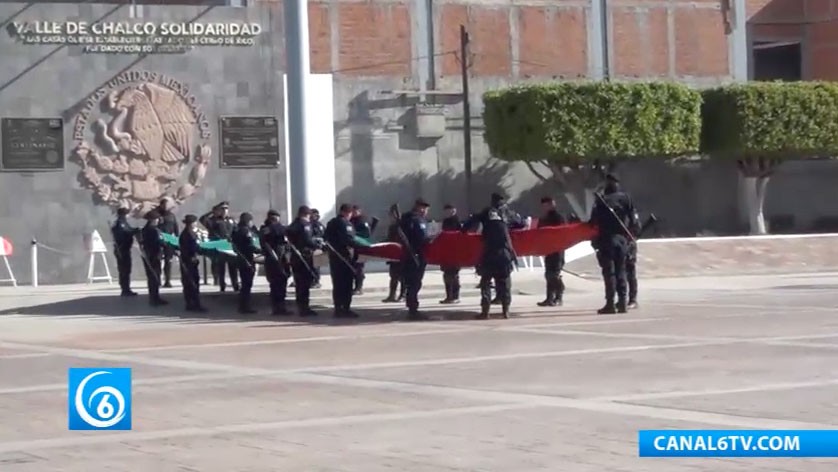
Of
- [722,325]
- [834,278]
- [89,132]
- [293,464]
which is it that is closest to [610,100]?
[834,278]

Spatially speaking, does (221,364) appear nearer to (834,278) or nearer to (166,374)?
(166,374)

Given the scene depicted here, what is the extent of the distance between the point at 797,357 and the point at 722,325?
4.63m

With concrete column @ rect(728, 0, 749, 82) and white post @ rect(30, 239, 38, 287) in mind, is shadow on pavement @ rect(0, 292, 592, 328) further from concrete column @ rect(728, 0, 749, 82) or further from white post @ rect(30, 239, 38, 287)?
concrete column @ rect(728, 0, 749, 82)

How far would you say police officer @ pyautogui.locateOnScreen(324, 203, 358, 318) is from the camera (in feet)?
79.6

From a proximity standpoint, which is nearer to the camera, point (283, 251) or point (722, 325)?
point (722, 325)

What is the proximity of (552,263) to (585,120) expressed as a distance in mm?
18293

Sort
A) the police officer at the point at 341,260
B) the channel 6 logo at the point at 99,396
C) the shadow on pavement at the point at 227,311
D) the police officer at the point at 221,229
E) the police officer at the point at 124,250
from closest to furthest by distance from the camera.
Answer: the channel 6 logo at the point at 99,396 → the police officer at the point at 341,260 → the shadow on pavement at the point at 227,311 → the police officer at the point at 221,229 → the police officer at the point at 124,250

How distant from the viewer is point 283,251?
986 inches

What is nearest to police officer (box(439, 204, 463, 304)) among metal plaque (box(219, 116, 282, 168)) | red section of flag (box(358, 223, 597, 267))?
red section of flag (box(358, 223, 597, 267))

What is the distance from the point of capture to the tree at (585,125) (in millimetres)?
43188

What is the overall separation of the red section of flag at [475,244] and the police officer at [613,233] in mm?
395

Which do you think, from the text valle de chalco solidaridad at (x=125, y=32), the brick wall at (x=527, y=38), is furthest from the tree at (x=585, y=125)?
the text valle de chalco solidaridad at (x=125, y=32)

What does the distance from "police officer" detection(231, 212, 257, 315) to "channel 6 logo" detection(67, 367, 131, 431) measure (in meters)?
15.5

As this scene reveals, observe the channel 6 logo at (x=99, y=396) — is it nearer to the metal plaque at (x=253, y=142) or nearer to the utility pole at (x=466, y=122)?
the metal plaque at (x=253, y=142)
